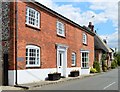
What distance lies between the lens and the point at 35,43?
23547 mm

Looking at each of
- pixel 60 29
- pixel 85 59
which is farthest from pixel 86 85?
pixel 85 59

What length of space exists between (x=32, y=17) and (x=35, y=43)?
199 centimetres

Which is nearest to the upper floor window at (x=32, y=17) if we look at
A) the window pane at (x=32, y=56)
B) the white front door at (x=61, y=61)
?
the window pane at (x=32, y=56)

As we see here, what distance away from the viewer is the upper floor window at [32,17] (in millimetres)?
22569

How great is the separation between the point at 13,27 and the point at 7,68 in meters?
2.74

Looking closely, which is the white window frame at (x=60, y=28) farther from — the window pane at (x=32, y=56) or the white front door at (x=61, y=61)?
the window pane at (x=32, y=56)

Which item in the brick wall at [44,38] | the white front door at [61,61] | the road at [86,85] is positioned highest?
→ the brick wall at [44,38]

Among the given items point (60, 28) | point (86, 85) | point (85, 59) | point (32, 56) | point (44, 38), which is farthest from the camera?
point (85, 59)

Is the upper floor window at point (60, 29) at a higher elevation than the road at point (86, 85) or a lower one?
higher

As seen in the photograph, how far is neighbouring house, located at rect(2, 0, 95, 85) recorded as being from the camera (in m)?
20.5

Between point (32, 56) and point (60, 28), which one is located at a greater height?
point (60, 28)

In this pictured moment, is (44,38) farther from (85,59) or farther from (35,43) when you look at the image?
(85,59)

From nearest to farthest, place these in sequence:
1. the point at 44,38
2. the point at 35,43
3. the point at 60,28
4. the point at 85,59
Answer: the point at 35,43 → the point at 44,38 → the point at 60,28 → the point at 85,59

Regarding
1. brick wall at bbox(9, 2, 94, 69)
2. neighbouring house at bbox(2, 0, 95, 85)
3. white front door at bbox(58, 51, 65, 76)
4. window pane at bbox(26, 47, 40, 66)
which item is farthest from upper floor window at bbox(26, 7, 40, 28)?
white front door at bbox(58, 51, 65, 76)
